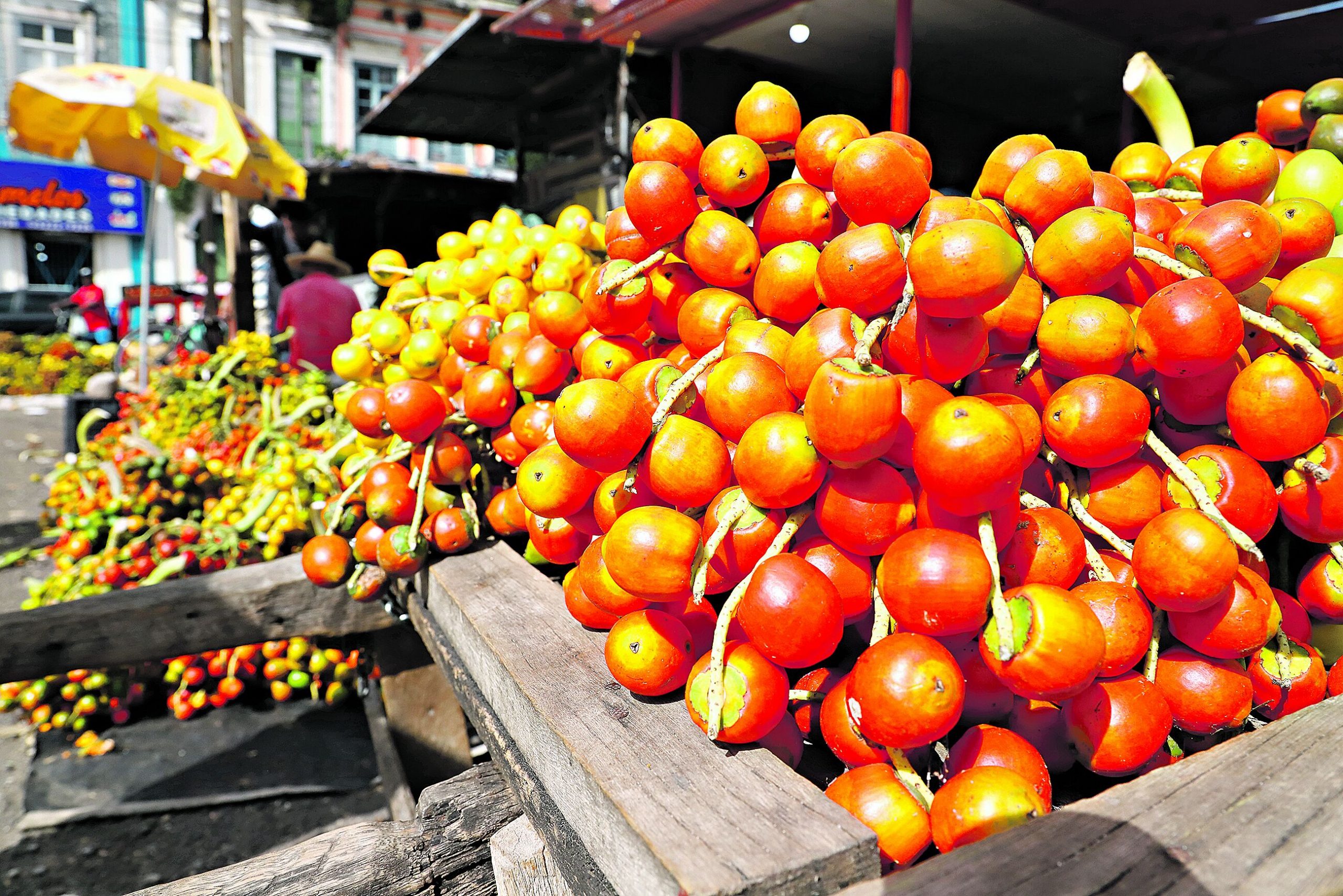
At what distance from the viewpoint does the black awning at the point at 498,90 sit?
21.9 feet

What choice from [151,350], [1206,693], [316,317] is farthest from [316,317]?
[151,350]

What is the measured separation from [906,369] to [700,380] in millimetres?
299

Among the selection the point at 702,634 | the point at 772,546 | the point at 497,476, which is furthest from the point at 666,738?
the point at 497,476

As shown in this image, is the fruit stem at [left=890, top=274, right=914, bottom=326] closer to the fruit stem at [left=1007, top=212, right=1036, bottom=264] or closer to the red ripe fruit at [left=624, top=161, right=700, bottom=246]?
the fruit stem at [left=1007, top=212, right=1036, bottom=264]

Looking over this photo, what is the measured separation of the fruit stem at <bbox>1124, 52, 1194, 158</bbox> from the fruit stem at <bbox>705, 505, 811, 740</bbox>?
1488 mm

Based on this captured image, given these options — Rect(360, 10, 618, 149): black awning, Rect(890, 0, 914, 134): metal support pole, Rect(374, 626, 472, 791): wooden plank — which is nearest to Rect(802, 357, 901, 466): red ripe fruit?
Rect(374, 626, 472, 791): wooden plank

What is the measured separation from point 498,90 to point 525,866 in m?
8.28

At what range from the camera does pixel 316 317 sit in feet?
19.4

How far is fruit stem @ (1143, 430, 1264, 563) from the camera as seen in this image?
0.87 metres

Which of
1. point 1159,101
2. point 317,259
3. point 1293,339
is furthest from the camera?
point 317,259

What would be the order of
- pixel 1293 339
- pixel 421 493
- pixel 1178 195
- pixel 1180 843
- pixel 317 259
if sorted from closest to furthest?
pixel 1180 843, pixel 1293 339, pixel 1178 195, pixel 421 493, pixel 317 259

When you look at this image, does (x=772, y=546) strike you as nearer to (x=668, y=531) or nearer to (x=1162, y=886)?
(x=668, y=531)

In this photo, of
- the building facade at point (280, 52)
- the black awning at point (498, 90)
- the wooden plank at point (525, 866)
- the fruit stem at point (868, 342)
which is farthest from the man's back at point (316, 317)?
the building facade at point (280, 52)

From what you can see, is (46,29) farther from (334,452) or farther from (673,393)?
(673,393)
